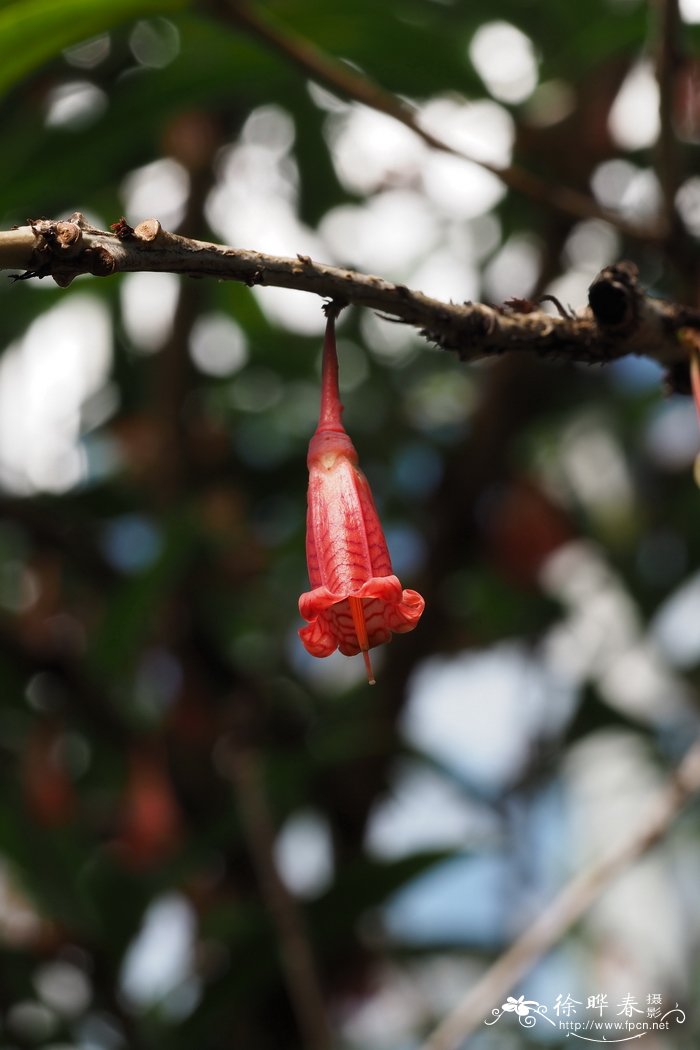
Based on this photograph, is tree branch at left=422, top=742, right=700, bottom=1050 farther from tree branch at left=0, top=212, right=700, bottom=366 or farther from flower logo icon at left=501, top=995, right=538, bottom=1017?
tree branch at left=0, top=212, right=700, bottom=366

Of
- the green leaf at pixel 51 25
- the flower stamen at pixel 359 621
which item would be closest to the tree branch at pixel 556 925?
the flower stamen at pixel 359 621

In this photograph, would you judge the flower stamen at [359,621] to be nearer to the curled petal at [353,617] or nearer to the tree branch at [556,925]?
the curled petal at [353,617]

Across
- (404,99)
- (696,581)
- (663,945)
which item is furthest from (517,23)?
(663,945)

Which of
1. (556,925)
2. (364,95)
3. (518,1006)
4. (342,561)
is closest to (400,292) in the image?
(342,561)

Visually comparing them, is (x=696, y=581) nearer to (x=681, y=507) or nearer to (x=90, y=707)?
(x=681, y=507)

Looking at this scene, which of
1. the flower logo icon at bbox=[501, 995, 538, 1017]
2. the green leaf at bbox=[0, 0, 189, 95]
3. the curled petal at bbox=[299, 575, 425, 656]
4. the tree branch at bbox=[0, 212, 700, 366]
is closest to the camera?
the tree branch at bbox=[0, 212, 700, 366]

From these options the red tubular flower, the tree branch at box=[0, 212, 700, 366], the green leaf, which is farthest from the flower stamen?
the green leaf
